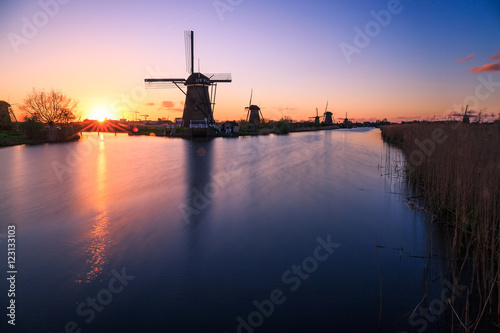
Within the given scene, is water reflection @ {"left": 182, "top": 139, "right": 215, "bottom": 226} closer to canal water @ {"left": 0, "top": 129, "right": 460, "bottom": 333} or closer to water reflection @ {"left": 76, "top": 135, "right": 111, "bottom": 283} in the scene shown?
canal water @ {"left": 0, "top": 129, "right": 460, "bottom": 333}

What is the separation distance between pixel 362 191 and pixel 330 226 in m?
4.36

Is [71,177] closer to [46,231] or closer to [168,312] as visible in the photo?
[46,231]

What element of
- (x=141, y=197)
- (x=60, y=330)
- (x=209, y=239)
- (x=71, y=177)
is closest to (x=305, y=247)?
(x=209, y=239)

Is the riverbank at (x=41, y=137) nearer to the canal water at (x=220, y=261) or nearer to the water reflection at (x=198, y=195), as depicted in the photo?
the water reflection at (x=198, y=195)

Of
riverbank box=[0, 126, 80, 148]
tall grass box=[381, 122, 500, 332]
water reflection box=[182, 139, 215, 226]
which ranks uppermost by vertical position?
riverbank box=[0, 126, 80, 148]

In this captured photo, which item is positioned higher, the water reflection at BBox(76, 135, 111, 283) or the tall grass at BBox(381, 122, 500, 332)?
the tall grass at BBox(381, 122, 500, 332)

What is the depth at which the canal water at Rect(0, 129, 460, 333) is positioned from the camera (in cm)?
369

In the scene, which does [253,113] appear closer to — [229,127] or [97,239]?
[229,127]

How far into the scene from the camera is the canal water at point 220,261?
12.1 feet

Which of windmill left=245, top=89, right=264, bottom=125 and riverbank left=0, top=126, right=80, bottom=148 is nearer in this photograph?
riverbank left=0, top=126, right=80, bottom=148

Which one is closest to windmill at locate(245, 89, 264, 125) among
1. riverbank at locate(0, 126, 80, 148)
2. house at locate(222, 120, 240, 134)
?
house at locate(222, 120, 240, 134)

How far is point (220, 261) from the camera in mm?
5211

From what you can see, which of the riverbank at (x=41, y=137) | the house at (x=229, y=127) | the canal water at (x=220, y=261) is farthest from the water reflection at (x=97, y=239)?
the house at (x=229, y=127)

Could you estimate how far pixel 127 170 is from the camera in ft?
52.5
